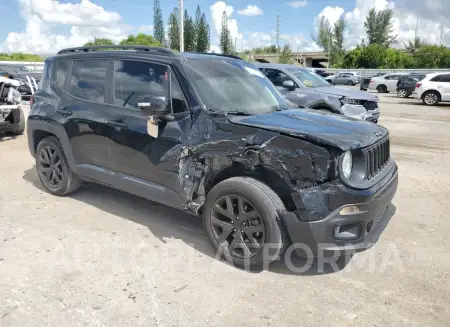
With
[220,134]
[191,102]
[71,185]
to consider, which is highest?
[191,102]

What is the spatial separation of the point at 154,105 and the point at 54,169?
2342mm

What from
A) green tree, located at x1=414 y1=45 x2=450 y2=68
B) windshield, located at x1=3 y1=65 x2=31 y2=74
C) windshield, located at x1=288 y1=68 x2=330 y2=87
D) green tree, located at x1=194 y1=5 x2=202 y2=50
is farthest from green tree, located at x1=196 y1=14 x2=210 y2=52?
windshield, located at x1=288 y1=68 x2=330 y2=87

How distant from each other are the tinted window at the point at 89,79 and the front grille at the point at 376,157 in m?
2.87

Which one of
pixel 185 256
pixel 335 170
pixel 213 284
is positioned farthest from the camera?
pixel 185 256

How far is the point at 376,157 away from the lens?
143 inches

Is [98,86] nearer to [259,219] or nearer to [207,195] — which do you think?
[207,195]

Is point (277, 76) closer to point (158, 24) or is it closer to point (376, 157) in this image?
point (376, 157)

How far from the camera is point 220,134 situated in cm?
359

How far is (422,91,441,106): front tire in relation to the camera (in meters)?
19.9

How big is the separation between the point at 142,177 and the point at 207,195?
34.5 inches

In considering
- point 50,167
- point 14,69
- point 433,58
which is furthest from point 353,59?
point 50,167

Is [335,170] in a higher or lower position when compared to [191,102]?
lower

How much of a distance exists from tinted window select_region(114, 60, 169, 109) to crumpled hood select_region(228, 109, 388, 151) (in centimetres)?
90

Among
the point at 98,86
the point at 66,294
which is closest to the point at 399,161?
the point at 98,86
